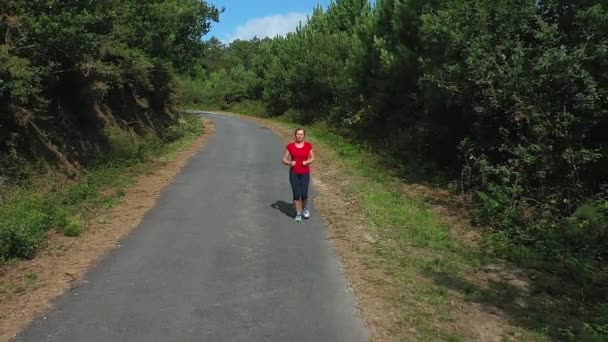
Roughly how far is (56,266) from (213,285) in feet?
7.50

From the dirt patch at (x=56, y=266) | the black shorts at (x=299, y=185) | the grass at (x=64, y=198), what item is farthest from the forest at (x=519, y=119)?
the grass at (x=64, y=198)

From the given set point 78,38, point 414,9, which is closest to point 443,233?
point 78,38

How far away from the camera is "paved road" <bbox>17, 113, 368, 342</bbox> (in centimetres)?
536

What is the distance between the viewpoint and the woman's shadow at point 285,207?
34.6ft

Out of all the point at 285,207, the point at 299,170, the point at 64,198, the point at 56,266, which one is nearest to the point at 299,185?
the point at 299,170

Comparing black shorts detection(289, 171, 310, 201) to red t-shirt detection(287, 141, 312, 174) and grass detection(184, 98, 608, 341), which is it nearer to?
red t-shirt detection(287, 141, 312, 174)

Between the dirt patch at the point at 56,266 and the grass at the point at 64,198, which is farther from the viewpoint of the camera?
the grass at the point at 64,198

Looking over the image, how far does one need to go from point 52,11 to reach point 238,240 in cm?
684

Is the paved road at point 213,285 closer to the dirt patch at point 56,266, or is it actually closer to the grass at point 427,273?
the dirt patch at point 56,266

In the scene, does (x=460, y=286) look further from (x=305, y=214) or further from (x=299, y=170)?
(x=299, y=170)

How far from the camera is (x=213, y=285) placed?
6.55m

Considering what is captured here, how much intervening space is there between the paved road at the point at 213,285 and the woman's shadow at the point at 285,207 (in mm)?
60

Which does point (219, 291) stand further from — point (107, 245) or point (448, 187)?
point (448, 187)

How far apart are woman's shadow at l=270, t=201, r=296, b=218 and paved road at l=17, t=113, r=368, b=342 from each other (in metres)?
0.06
